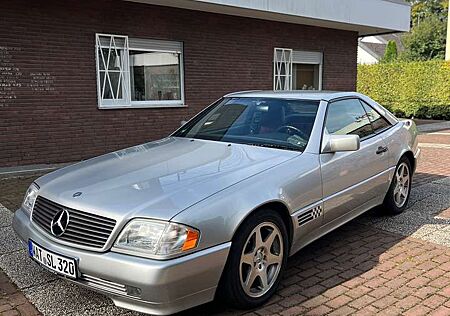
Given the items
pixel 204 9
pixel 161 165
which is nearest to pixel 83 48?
pixel 204 9

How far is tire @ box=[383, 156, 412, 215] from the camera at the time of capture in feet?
16.6

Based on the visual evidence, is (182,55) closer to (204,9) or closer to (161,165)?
(204,9)

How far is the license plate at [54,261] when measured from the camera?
8.92 ft

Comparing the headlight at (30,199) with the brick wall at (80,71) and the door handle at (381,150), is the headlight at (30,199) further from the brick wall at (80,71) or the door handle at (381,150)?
the brick wall at (80,71)

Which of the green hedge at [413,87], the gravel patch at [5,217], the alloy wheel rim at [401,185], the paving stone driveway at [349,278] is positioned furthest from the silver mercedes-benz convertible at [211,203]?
the green hedge at [413,87]

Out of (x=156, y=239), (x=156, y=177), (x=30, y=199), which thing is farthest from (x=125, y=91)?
(x=156, y=239)

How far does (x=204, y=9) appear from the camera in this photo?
1027 cm

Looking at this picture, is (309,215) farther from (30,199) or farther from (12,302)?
(12,302)

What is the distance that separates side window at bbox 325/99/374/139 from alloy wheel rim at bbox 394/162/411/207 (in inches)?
31.2

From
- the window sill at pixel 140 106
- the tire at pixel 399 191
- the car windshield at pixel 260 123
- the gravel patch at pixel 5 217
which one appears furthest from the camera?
the window sill at pixel 140 106

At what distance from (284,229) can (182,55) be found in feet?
25.5

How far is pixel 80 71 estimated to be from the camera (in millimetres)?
8727

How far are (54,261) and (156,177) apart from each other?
2.84 ft

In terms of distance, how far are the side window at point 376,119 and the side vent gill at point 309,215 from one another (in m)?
1.66
